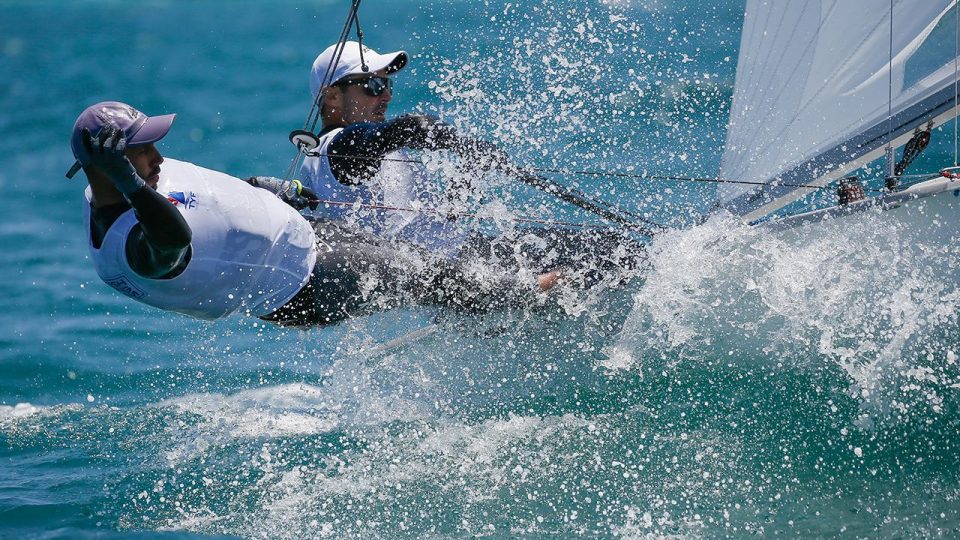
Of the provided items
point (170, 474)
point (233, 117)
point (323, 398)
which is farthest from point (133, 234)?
point (233, 117)

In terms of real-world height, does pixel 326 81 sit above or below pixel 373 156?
above

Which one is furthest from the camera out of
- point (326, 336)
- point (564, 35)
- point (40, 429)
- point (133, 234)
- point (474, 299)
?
point (564, 35)

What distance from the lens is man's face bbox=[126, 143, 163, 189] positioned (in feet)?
8.31

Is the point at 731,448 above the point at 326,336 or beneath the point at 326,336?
beneath

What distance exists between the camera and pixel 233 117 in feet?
26.4

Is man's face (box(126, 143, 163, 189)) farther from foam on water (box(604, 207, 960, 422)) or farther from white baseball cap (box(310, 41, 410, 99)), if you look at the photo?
foam on water (box(604, 207, 960, 422))

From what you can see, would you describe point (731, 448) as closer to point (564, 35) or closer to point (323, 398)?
point (323, 398)

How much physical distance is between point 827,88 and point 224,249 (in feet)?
6.98

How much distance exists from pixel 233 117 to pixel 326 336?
12.1 feet

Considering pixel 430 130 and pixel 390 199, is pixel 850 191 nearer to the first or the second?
pixel 430 130

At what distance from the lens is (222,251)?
9.15 feet

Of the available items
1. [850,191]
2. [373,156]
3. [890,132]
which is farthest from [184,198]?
[890,132]

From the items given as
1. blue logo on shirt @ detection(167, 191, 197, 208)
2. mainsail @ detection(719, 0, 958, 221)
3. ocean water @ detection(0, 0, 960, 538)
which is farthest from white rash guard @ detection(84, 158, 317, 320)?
mainsail @ detection(719, 0, 958, 221)

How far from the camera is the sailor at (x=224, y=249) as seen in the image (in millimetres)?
2406
